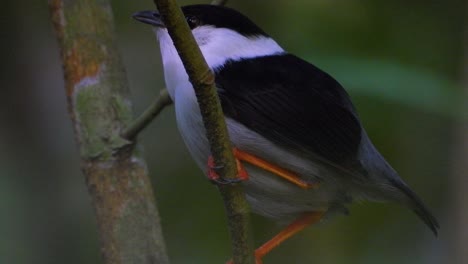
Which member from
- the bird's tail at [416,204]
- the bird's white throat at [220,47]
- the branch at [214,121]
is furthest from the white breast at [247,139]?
the branch at [214,121]

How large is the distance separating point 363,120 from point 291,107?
2.63 ft

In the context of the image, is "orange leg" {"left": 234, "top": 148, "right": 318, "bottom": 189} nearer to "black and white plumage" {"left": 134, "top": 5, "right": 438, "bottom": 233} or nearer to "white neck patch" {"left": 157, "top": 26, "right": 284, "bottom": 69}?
"black and white plumage" {"left": 134, "top": 5, "right": 438, "bottom": 233}

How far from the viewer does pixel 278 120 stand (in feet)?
10.0

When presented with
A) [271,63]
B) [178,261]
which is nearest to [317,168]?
[271,63]

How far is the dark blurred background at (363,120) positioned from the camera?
3615 mm

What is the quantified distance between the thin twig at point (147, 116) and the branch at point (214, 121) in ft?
1.91

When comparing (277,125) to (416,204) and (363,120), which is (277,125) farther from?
(363,120)

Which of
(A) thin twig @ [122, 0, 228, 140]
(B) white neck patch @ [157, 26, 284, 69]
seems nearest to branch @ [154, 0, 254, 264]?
(A) thin twig @ [122, 0, 228, 140]

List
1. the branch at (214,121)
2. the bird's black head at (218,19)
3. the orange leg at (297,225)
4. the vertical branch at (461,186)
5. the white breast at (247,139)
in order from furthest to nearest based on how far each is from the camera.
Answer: the orange leg at (297,225)
the bird's black head at (218,19)
the white breast at (247,139)
the vertical branch at (461,186)
the branch at (214,121)

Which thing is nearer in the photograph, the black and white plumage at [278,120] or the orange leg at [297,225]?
the black and white plumage at [278,120]

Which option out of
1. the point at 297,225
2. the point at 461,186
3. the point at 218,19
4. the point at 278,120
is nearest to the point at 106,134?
the point at 218,19

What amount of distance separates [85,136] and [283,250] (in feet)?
4.55

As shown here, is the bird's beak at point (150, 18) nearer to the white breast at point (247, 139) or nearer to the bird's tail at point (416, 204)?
the white breast at point (247, 139)

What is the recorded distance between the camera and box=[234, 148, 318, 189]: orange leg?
309 cm
